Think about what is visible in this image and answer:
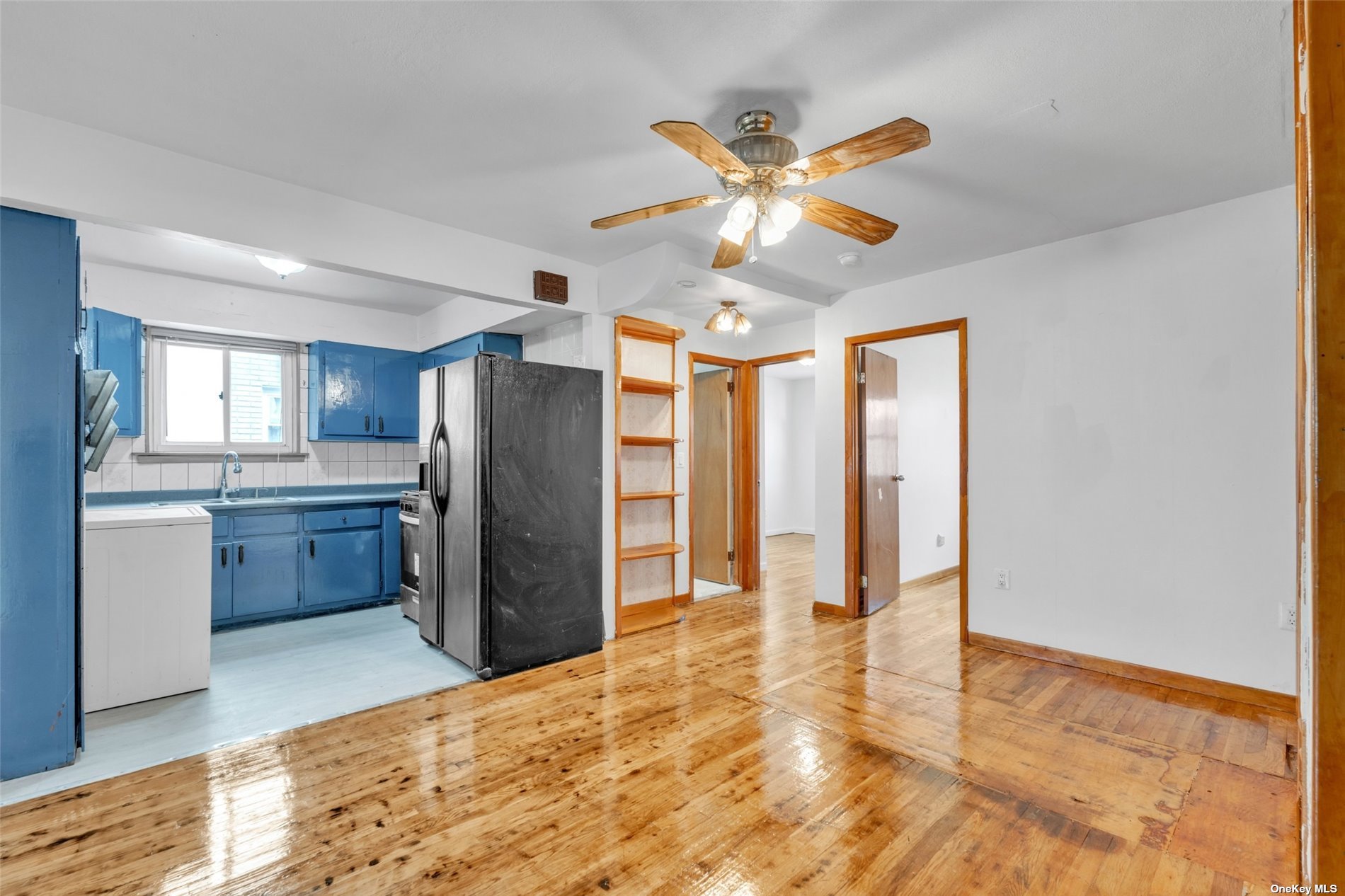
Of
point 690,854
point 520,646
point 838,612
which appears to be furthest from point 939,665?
point 520,646

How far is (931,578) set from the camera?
5.71 meters

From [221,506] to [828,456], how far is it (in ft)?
14.7

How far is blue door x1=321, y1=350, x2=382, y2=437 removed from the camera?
4.97 m

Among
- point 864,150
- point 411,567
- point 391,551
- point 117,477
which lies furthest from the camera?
point 391,551

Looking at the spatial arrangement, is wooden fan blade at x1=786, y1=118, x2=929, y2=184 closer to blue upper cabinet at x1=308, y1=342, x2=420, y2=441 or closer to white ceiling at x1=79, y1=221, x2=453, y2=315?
white ceiling at x1=79, y1=221, x2=453, y2=315

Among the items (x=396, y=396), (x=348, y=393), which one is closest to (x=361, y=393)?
(x=348, y=393)

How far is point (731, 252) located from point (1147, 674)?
10.3 ft

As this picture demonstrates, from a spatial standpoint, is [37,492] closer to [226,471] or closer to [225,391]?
[226,471]

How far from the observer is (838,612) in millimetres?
4473

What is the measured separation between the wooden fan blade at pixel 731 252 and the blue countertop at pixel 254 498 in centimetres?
367

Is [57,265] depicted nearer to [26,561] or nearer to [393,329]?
[26,561]

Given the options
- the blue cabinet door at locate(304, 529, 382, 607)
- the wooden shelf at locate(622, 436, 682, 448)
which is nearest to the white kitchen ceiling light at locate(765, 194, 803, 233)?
the wooden shelf at locate(622, 436, 682, 448)

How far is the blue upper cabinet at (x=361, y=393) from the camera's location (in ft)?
16.3

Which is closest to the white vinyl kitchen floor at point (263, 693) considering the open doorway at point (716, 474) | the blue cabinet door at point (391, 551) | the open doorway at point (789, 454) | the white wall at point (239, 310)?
the blue cabinet door at point (391, 551)
